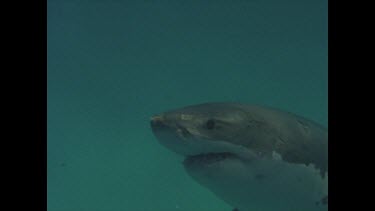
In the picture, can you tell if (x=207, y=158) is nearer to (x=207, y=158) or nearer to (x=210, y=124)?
(x=207, y=158)

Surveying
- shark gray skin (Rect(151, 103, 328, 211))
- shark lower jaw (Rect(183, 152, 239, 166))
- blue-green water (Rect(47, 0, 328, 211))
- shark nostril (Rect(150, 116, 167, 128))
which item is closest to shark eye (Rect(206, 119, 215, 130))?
shark gray skin (Rect(151, 103, 328, 211))

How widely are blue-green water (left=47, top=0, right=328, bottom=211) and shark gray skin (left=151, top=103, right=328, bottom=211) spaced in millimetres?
14201

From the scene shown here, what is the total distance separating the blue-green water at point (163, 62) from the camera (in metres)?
18.7

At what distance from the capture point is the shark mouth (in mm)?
3685

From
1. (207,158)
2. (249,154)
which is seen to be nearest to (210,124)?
(207,158)

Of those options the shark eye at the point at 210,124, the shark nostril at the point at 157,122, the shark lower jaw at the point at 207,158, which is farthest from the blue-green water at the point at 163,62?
the shark nostril at the point at 157,122

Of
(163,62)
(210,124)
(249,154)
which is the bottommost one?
(163,62)

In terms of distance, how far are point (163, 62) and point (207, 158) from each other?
715 inches

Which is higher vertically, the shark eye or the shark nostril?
the shark nostril

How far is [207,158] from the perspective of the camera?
3.70 meters

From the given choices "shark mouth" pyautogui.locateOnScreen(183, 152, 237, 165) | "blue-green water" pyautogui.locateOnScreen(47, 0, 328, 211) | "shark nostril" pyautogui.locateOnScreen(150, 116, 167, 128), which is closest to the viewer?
"shark nostril" pyautogui.locateOnScreen(150, 116, 167, 128)

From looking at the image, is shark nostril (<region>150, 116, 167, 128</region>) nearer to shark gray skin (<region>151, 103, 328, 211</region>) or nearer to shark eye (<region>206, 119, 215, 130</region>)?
shark gray skin (<region>151, 103, 328, 211</region>)
